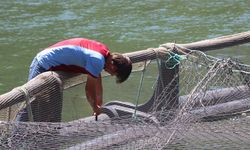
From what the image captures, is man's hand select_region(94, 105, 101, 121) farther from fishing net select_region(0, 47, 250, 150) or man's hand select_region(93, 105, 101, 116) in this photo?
fishing net select_region(0, 47, 250, 150)

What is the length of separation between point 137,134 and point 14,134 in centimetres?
87

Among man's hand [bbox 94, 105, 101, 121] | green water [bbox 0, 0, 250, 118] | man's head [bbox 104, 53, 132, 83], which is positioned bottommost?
green water [bbox 0, 0, 250, 118]

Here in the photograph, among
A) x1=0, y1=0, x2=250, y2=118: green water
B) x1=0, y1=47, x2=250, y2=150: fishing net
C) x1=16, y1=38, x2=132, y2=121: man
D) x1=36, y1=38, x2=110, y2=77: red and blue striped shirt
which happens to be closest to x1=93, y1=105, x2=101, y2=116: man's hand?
x1=16, y1=38, x2=132, y2=121: man

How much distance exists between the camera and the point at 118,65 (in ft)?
18.4

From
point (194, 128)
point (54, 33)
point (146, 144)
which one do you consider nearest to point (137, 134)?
point (146, 144)

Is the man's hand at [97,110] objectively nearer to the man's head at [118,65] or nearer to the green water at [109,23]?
the man's head at [118,65]

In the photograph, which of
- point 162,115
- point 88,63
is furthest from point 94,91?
point 162,115

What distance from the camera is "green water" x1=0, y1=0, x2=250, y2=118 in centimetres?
1259

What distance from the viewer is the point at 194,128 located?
5.21 meters

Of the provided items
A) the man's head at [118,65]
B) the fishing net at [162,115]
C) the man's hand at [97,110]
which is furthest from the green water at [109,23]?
the man's head at [118,65]

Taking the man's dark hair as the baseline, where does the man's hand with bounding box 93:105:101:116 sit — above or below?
below

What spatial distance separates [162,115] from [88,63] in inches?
26.9

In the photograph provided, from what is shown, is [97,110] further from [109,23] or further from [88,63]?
[109,23]

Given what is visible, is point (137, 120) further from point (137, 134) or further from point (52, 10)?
point (52, 10)
